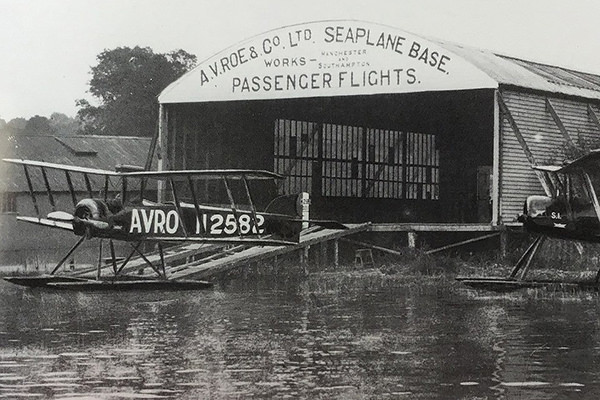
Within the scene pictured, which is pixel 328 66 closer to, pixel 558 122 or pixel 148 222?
pixel 558 122

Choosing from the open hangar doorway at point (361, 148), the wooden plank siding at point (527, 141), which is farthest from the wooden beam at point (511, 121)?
the open hangar doorway at point (361, 148)

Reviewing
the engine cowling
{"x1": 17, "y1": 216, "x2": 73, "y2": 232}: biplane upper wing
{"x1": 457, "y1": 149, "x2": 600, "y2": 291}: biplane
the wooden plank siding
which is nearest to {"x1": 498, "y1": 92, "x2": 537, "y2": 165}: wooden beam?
the wooden plank siding

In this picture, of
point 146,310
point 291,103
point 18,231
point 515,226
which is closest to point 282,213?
point 146,310

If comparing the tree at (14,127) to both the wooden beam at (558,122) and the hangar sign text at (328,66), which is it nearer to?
the hangar sign text at (328,66)

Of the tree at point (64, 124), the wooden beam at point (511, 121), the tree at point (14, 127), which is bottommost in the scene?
the wooden beam at point (511, 121)

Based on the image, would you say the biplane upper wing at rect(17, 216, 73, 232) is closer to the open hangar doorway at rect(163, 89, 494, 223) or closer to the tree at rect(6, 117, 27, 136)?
the open hangar doorway at rect(163, 89, 494, 223)
